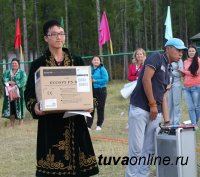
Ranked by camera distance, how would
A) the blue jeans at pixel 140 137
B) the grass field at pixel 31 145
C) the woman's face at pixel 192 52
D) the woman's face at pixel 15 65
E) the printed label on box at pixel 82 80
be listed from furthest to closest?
1. the woman's face at pixel 15 65
2. the woman's face at pixel 192 52
3. the grass field at pixel 31 145
4. the blue jeans at pixel 140 137
5. the printed label on box at pixel 82 80

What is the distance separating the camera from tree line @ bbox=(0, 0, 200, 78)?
38.2 metres

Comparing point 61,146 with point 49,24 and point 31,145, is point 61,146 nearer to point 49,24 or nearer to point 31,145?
point 49,24

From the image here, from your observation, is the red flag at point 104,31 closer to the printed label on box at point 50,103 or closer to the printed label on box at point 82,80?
the printed label on box at point 82,80

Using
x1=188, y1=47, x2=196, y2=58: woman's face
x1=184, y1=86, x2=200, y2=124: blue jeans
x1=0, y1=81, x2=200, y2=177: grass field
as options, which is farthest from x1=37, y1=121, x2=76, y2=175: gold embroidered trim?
x1=184, y1=86, x2=200, y2=124: blue jeans

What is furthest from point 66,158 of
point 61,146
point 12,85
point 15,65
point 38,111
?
point 12,85

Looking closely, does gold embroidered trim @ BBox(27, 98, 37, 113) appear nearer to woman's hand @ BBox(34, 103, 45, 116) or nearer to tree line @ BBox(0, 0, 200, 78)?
woman's hand @ BBox(34, 103, 45, 116)

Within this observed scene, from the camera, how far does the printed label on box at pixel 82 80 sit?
384cm

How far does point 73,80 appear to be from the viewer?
383 cm

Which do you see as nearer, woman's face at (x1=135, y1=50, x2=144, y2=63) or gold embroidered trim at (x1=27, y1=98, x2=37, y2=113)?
gold embroidered trim at (x1=27, y1=98, x2=37, y2=113)

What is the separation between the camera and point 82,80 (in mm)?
3848

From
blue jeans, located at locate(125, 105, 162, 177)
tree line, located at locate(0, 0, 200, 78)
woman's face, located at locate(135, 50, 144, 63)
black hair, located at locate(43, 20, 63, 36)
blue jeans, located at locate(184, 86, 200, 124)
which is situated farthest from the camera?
tree line, located at locate(0, 0, 200, 78)

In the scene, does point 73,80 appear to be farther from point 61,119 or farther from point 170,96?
point 170,96

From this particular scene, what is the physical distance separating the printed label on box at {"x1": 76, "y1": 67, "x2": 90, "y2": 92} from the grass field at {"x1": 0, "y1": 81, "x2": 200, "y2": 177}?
7.98ft

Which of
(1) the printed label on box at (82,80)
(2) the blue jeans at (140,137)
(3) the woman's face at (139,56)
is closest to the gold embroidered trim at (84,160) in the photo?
(1) the printed label on box at (82,80)
